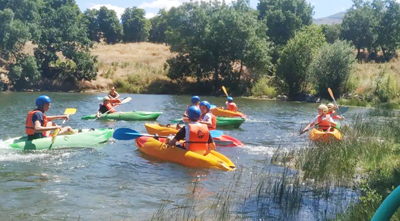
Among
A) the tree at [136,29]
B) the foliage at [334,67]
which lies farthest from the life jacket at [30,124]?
the tree at [136,29]

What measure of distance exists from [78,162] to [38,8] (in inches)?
1704

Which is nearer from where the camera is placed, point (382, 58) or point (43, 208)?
point (43, 208)

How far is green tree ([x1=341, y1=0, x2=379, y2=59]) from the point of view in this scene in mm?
47219

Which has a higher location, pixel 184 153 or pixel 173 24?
pixel 173 24

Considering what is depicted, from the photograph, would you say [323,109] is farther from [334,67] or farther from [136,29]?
[136,29]

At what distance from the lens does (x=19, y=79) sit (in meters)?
37.1

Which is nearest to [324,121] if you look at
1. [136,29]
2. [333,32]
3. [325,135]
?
[325,135]

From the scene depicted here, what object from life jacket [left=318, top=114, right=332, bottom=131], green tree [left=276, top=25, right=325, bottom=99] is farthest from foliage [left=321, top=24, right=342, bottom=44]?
life jacket [left=318, top=114, right=332, bottom=131]

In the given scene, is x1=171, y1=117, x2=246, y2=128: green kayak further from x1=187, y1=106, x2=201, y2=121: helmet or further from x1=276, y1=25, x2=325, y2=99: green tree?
x1=276, y1=25, x2=325, y2=99: green tree

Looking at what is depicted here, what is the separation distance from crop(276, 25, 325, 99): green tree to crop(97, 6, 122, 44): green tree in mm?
31020

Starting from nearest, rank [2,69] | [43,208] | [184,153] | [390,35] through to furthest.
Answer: [43,208] → [184,153] → [2,69] → [390,35]

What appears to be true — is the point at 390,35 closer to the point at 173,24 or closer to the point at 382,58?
the point at 382,58

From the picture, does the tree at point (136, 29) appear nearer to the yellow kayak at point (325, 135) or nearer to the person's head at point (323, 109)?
the person's head at point (323, 109)

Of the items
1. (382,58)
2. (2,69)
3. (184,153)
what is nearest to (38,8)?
(2,69)
